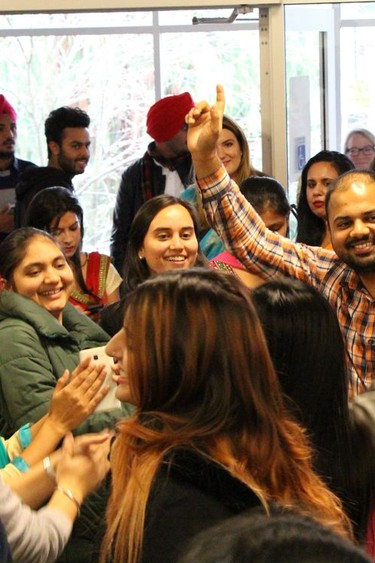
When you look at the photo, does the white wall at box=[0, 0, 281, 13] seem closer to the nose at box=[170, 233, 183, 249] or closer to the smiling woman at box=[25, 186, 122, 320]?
the smiling woman at box=[25, 186, 122, 320]

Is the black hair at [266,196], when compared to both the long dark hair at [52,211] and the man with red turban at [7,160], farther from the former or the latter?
the man with red turban at [7,160]

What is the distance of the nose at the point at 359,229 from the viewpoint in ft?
8.68

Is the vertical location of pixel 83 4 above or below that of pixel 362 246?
above

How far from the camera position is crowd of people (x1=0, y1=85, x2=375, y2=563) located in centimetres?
140

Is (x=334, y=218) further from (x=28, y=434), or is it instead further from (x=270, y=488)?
(x=270, y=488)

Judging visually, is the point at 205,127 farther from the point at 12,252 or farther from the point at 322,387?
the point at 322,387

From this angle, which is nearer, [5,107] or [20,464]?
[20,464]

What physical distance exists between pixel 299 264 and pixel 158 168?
2033mm

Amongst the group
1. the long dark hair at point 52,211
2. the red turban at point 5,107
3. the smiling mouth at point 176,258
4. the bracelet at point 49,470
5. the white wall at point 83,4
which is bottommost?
the bracelet at point 49,470

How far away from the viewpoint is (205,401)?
152 centimetres

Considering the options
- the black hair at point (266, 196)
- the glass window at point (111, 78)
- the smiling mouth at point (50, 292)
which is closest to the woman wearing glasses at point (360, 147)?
the glass window at point (111, 78)

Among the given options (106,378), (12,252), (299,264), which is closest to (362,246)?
(299,264)

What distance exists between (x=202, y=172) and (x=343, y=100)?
251 centimetres

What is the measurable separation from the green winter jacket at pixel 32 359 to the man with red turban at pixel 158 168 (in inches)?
71.5
